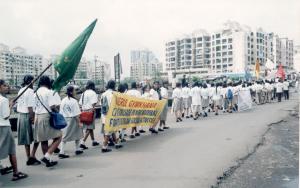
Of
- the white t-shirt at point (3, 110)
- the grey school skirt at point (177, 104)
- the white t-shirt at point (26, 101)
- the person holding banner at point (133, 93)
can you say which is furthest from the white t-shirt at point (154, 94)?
the white t-shirt at point (3, 110)

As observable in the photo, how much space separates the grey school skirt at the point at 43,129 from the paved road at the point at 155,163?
64 centimetres

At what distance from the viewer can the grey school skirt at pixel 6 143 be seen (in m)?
6.48

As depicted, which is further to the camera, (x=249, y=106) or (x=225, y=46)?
(x=225, y=46)

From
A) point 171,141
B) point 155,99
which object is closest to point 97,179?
point 171,141

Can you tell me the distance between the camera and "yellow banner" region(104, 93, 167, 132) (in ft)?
30.2

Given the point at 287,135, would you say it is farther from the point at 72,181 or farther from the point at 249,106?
the point at 249,106

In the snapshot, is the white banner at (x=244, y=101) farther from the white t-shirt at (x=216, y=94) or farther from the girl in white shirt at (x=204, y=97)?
the girl in white shirt at (x=204, y=97)

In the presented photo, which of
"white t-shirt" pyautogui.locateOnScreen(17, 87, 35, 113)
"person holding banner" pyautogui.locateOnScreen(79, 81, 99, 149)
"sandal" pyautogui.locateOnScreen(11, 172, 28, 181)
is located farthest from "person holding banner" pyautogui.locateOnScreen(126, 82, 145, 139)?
"sandal" pyautogui.locateOnScreen(11, 172, 28, 181)

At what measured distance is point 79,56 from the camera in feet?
24.8

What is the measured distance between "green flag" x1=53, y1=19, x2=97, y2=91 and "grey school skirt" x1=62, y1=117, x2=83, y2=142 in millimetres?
1473

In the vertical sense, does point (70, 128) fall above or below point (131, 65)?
below

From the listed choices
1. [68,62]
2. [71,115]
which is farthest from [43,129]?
[68,62]

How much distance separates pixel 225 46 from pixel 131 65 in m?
74.5

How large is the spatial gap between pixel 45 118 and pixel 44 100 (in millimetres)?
391
